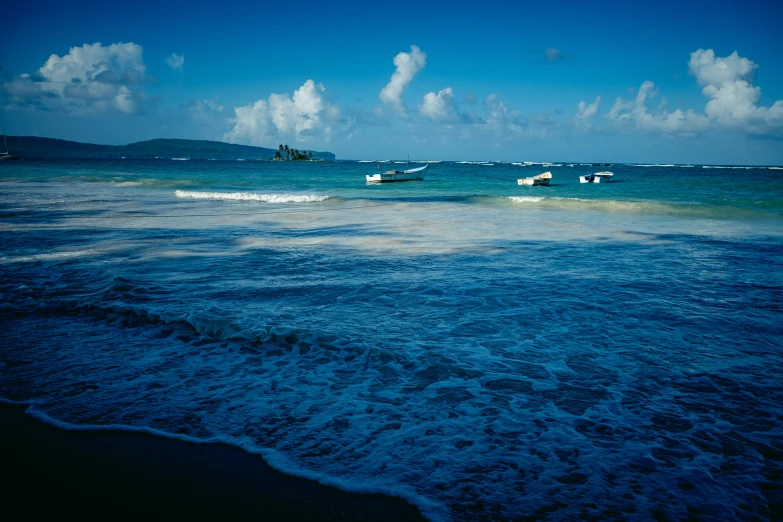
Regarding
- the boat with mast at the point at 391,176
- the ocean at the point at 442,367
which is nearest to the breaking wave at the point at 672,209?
the ocean at the point at 442,367

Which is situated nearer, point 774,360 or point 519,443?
Answer: point 519,443

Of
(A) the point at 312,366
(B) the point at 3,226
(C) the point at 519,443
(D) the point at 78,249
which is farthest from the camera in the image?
(B) the point at 3,226

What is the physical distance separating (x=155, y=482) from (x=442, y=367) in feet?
9.78

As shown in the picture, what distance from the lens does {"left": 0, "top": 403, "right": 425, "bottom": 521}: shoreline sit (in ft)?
9.96

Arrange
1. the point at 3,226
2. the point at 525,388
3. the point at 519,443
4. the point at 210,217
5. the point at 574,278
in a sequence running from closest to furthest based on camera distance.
A: 1. the point at 519,443
2. the point at 525,388
3. the point at 574,278
4. the point at 3,226
5. the point at 210,217

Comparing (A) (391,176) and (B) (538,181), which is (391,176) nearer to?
(A) (391,176)

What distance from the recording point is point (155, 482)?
332cm

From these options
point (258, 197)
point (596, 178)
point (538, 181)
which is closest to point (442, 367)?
point (258, 197)

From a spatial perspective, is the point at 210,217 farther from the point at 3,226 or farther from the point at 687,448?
the point at 687,448

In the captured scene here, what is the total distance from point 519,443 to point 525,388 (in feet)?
3.35

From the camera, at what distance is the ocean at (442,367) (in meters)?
3.41

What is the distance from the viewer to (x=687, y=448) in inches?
147

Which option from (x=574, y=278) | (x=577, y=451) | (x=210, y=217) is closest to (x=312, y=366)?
(x=577, y=451)

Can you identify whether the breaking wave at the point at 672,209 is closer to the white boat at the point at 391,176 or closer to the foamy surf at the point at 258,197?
the foamy surf at the point at 258,197
